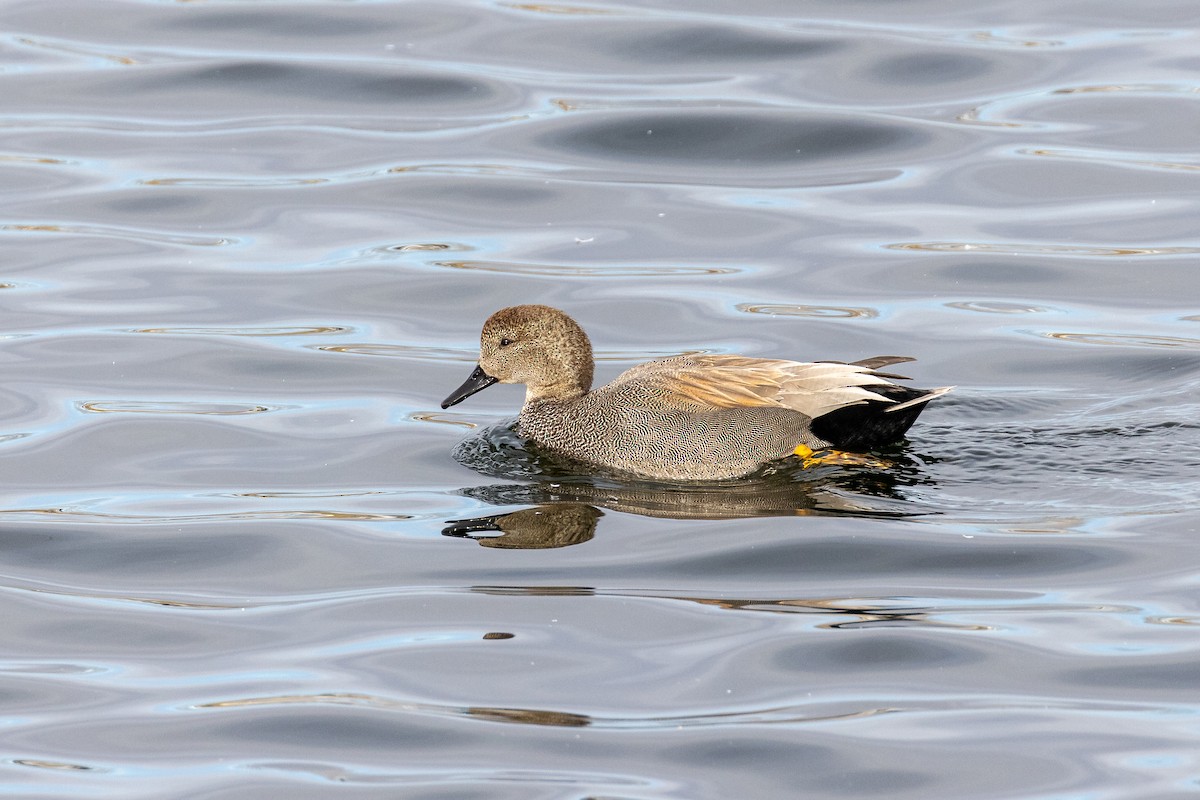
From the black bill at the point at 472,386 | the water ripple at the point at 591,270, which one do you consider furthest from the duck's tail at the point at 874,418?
the water ripple at the point at 591,270

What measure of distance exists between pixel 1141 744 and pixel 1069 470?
286 cm

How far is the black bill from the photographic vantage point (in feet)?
31.7

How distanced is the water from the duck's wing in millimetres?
410

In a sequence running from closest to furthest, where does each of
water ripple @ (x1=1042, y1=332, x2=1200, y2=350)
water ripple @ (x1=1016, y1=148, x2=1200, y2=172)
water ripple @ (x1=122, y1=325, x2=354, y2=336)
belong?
1. water ripple @ (x1=1042, y1=332, x2=1200, y2=350)
2. water ripple @ (x1=122, y1=325, x2=354, y2=336)
3. water ripple @ (x1=1016, y1=148, x2=1200, y2=172)

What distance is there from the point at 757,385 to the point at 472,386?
155 cm

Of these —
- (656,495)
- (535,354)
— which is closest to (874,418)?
(656,495)

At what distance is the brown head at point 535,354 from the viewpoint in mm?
9688

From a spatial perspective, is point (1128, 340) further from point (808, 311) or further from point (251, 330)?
point (251, 330)

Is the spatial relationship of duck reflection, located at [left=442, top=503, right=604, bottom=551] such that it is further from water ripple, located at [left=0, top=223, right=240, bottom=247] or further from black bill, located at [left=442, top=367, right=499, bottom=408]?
water ripple, located at [left=0, top=223, right=240, bottom=247]

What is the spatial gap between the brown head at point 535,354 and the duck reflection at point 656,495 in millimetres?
415

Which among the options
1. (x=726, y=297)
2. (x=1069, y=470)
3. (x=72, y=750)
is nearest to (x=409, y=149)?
(x=726, y=297)

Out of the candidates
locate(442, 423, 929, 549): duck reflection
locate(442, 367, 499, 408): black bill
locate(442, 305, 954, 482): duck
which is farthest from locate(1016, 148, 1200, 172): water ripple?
locate(442, 367, 499, 408): black bill

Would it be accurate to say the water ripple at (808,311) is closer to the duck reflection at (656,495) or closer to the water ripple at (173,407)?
the duck reflection at (656,495)

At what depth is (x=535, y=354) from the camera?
9.74 m
